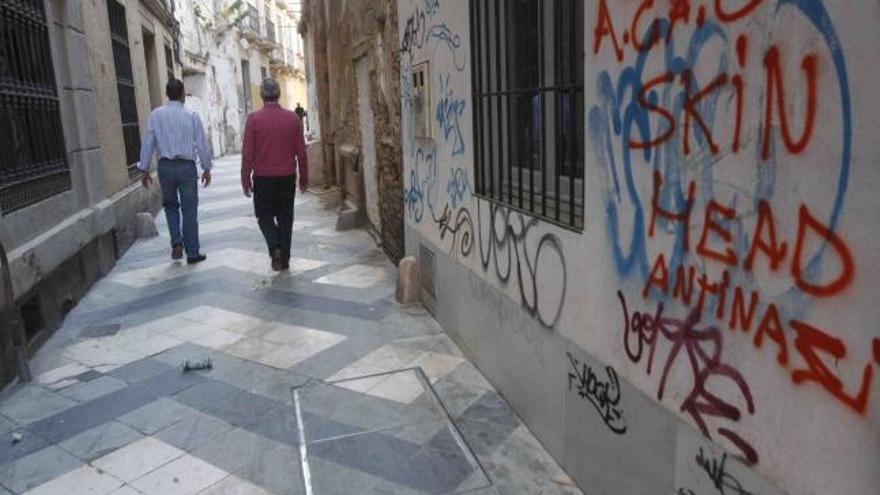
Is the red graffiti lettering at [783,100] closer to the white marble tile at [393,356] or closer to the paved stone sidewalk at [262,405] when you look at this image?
the paved stone sidewalk at [262,405]

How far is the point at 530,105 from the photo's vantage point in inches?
131

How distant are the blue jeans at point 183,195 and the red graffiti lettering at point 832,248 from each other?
259 inches

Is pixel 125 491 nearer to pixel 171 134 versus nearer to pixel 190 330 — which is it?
pixel 190 330

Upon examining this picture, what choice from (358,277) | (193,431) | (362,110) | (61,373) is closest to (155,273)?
(358,277)

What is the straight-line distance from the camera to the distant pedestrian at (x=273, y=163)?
6.45 meters

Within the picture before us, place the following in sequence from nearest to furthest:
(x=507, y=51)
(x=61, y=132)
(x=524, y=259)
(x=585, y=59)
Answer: (x=585, y=59), (x=524, y=259), (x=507, y=51), (x=61, y=132)

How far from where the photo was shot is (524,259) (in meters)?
3.18

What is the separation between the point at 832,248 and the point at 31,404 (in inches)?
163

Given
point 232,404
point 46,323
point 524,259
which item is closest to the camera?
point 524,259

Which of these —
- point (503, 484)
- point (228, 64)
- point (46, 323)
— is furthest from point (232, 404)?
point (228, 64)

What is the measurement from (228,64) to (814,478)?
27.4 metres

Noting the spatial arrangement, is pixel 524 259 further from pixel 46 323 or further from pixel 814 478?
pixel 46 323

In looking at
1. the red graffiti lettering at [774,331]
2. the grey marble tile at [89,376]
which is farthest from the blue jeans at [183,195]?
the red graffiti lettering at [774,331]

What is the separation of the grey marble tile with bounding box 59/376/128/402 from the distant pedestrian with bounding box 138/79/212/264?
322 centimetres
